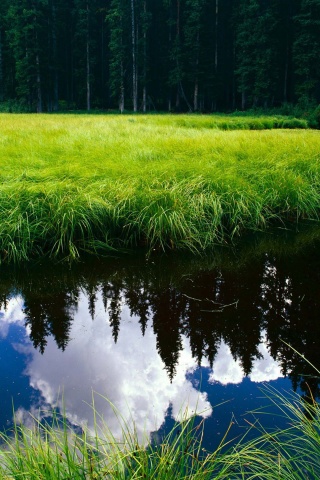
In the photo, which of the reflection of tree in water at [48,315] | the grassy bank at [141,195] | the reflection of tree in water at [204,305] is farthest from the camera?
the grassy bank at [141,195]

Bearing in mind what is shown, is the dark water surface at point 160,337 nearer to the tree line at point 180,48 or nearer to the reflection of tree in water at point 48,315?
the reflection of tree in water at point 48,315

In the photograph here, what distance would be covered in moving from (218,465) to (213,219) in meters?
3.72

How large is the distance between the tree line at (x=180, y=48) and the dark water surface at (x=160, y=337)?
26.0 metres

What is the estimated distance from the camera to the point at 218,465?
183 centimetres

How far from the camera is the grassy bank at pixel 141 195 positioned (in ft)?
15.8

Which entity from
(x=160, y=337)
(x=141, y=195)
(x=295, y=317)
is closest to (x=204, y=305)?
(x=160, y=337)

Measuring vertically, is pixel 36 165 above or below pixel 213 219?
above

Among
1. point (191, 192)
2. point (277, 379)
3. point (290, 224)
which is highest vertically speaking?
point (191, 192)

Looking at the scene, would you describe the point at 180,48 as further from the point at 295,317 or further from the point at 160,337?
the point at 160,337

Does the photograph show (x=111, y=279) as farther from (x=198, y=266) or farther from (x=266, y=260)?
(x=266, y=260)

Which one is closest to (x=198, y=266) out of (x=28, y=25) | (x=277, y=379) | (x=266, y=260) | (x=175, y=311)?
(x=266, y=260)

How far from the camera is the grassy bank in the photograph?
15.8ft

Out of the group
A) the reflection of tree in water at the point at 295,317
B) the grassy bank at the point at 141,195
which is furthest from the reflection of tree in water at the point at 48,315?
the reflection of tree in water at the point at 295,317

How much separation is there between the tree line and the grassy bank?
23.0 meters
